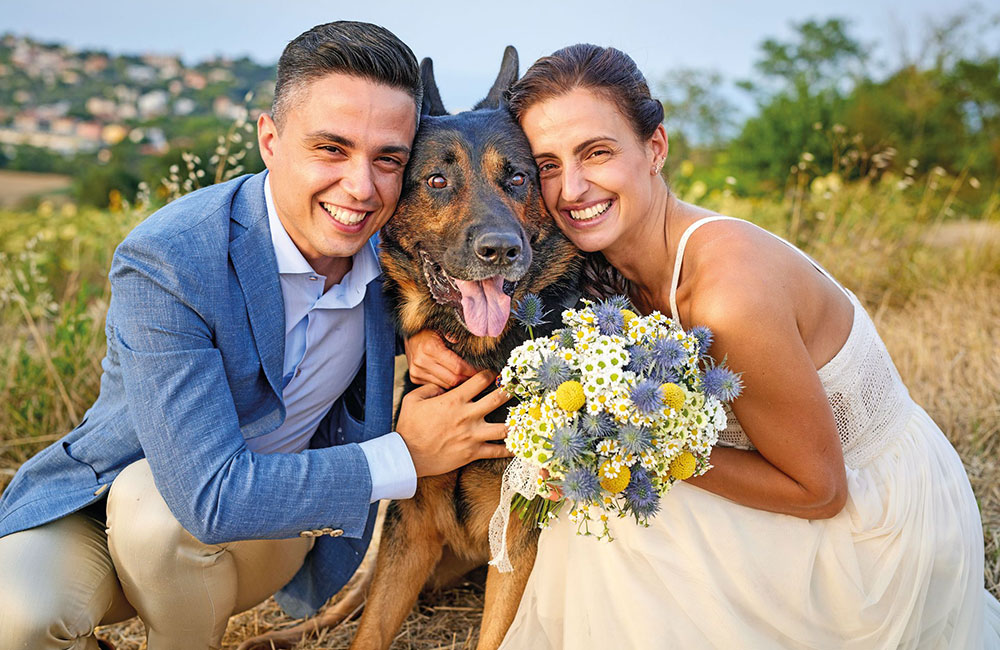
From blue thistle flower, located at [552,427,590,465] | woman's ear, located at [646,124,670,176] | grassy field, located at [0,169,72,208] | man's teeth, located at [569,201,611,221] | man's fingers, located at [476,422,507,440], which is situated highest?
woman's ear, located at [646,124,670,176]

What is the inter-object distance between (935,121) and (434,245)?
13201mm

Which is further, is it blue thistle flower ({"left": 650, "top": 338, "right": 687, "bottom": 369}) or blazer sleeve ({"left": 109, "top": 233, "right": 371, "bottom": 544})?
blazer sleeve ({"left": 109, "top": 233, "right": 371, "bottom": 544})

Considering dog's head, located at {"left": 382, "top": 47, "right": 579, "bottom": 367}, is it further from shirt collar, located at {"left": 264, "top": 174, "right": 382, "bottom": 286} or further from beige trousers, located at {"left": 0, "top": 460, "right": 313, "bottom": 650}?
beige trousers, located at {"left": 0, "top": 460, "right": 313, "bottom": 650}

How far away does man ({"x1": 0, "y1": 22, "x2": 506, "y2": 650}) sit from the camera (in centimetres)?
199

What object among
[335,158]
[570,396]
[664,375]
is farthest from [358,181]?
[664,375]

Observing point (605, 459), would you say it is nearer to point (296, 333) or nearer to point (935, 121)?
point (296, 333)

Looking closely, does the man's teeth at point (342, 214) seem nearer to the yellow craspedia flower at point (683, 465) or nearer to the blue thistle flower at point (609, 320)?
the blue thistle flower at point (609, 320)

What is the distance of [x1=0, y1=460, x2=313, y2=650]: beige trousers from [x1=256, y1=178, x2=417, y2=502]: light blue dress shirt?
35 cm

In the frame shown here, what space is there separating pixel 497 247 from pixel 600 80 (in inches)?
22.9

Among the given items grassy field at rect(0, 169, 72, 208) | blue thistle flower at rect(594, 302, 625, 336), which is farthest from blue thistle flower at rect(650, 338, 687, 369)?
grassy field at rect(0, 169, 72, 208)

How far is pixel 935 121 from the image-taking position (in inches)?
505

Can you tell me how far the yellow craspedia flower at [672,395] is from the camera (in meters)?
1.77

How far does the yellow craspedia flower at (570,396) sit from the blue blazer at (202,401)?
2.12ft

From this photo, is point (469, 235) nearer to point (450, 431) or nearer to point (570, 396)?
point (450, 431)
